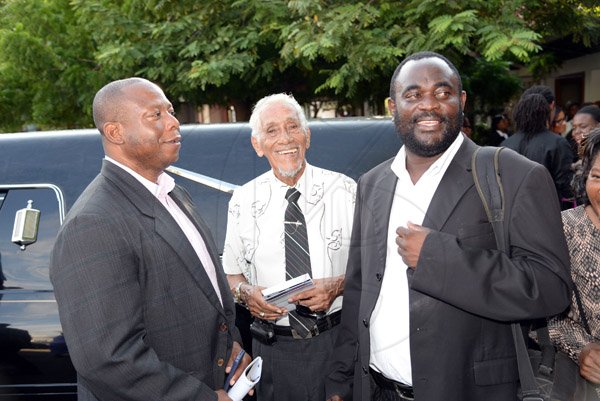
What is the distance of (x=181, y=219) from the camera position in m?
2.33

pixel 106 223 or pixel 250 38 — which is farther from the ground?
A: pixel 250 38

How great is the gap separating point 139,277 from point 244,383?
0.63m

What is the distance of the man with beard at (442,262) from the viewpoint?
1.88 meters

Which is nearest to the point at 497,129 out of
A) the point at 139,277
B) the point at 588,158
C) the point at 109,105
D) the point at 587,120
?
the point at 587,120

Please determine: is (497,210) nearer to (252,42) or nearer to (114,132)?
(114,132)

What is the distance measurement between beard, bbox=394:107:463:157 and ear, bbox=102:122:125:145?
1080 millimetres

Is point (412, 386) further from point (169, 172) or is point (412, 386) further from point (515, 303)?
point (169, 172)

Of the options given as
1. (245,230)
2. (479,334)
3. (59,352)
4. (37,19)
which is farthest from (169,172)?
(37,19)

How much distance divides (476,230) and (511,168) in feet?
0.78

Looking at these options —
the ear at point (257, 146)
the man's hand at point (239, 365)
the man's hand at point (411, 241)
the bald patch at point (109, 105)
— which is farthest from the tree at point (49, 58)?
the man's hand at point (411, 241)

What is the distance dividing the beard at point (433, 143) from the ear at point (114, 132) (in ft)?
3.54

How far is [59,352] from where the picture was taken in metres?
2.92

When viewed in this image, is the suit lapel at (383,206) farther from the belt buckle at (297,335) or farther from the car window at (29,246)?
the car window at (29,246)

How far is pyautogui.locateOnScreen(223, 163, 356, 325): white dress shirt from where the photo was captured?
2.82m
